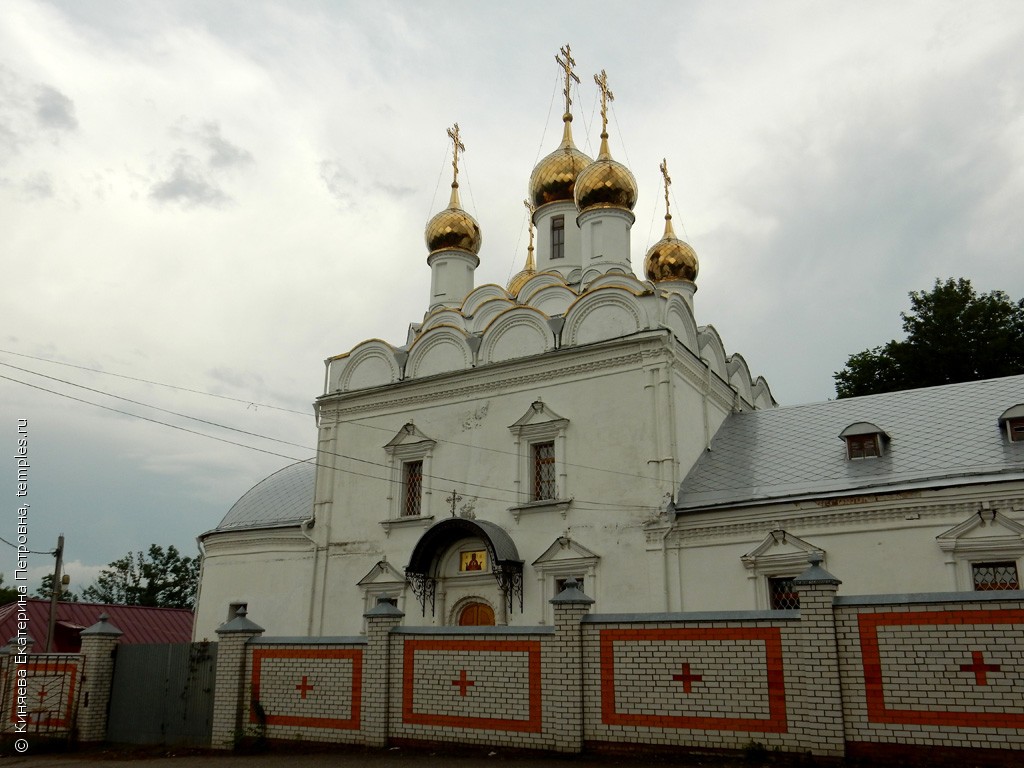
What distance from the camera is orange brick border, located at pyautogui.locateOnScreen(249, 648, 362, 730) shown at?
1023 centimetres

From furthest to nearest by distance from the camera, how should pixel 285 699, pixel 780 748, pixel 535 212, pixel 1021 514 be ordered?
pixel 535 212 → pixel 1021 514 → pixel 285 699 → pixel 780 748

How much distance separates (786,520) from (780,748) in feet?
18.6

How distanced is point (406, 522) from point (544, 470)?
9.14ft

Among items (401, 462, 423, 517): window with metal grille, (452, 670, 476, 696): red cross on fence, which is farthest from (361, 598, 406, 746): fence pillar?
(401, 462, 423, 517): window with metal grille

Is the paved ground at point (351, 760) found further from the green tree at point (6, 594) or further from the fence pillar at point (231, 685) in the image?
the green tree at point (6, 594)

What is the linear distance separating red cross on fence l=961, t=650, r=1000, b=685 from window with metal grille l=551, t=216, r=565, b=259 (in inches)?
544

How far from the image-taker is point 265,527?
18.1m

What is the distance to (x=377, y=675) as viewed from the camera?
33.3ft

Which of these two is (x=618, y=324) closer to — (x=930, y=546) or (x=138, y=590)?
(x=930, y=546)

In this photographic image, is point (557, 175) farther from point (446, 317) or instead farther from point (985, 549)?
point (985, 549)

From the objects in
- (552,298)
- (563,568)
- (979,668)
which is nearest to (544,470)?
(563,568)

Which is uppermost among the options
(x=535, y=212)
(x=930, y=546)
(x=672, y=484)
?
(x=535, y=212)

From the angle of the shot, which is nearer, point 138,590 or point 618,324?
point 618,324

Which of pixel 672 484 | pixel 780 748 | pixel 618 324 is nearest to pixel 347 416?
pixel 618 324
